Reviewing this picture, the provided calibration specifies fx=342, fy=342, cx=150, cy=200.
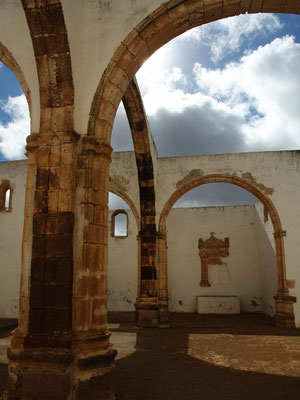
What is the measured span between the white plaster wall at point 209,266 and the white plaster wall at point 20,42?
11217 mm

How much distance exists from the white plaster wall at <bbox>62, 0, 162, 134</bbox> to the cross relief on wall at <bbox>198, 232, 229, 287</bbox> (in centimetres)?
1114

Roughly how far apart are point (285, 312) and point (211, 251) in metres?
5.17

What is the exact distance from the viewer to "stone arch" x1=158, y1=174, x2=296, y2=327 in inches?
351

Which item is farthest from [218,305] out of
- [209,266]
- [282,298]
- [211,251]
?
[282,298]

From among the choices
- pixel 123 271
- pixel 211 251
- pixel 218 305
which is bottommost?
pixel 218 305

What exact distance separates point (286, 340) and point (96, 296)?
5299 millimetres

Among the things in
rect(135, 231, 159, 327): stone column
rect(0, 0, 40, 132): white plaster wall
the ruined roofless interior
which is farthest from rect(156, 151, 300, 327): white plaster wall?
rect(0, 0, 40, 132): white plaster wall

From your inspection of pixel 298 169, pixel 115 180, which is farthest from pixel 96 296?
pixel 298 169

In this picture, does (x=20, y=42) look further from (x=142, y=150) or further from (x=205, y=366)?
(x=205, y=366)

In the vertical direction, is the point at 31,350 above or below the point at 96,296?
below

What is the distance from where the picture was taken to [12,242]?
11.6m

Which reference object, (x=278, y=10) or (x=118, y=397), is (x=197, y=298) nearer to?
(x=118, y=397)

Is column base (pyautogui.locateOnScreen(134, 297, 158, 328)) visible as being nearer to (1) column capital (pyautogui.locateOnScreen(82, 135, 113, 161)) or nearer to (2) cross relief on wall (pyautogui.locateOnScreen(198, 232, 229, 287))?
(2) cross relief on wall (pyautogui.locateOnScreen(198, 232, 229, 287))

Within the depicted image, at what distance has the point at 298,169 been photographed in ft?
31.5
